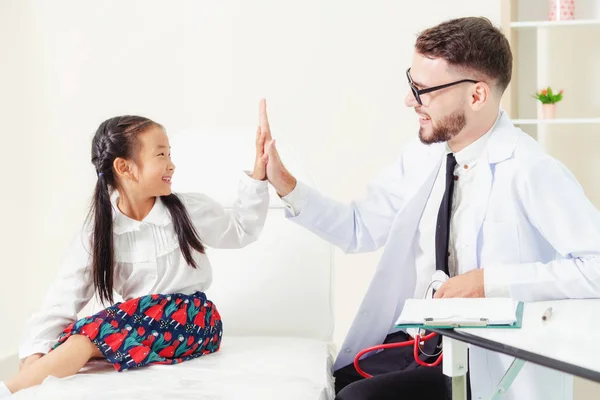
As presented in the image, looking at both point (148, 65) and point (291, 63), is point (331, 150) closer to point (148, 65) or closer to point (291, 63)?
point (291, 63)

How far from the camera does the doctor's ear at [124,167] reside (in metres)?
1.81

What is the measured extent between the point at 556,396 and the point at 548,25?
59.1 inches

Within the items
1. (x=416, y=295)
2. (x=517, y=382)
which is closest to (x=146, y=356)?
(x=416, y=295)

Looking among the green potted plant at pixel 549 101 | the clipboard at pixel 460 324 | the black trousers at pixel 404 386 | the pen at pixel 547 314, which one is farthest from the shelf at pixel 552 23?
the clipboard at pixel 460 324

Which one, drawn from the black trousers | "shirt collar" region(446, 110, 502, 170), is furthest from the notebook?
"shirt collar" region(446, 110, 502, 170)

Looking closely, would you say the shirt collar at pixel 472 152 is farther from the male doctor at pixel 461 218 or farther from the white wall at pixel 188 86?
the white wall at pixel 188 86

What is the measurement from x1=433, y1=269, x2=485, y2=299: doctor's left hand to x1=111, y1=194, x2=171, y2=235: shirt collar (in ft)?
2.11

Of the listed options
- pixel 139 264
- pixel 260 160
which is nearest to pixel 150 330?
pixel 139 264

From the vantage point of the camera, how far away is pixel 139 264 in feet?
5.82

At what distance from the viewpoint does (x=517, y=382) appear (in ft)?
5.07

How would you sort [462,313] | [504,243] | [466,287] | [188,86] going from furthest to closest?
[188,86], [504,243], [466,287], [462,313]

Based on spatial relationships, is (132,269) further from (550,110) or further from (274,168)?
(550,110)

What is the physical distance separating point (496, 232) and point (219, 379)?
63cm

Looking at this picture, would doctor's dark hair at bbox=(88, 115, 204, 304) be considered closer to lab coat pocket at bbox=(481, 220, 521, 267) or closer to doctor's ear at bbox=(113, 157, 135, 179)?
doctor's ear at bbox=(113, 157, 135, 179)
